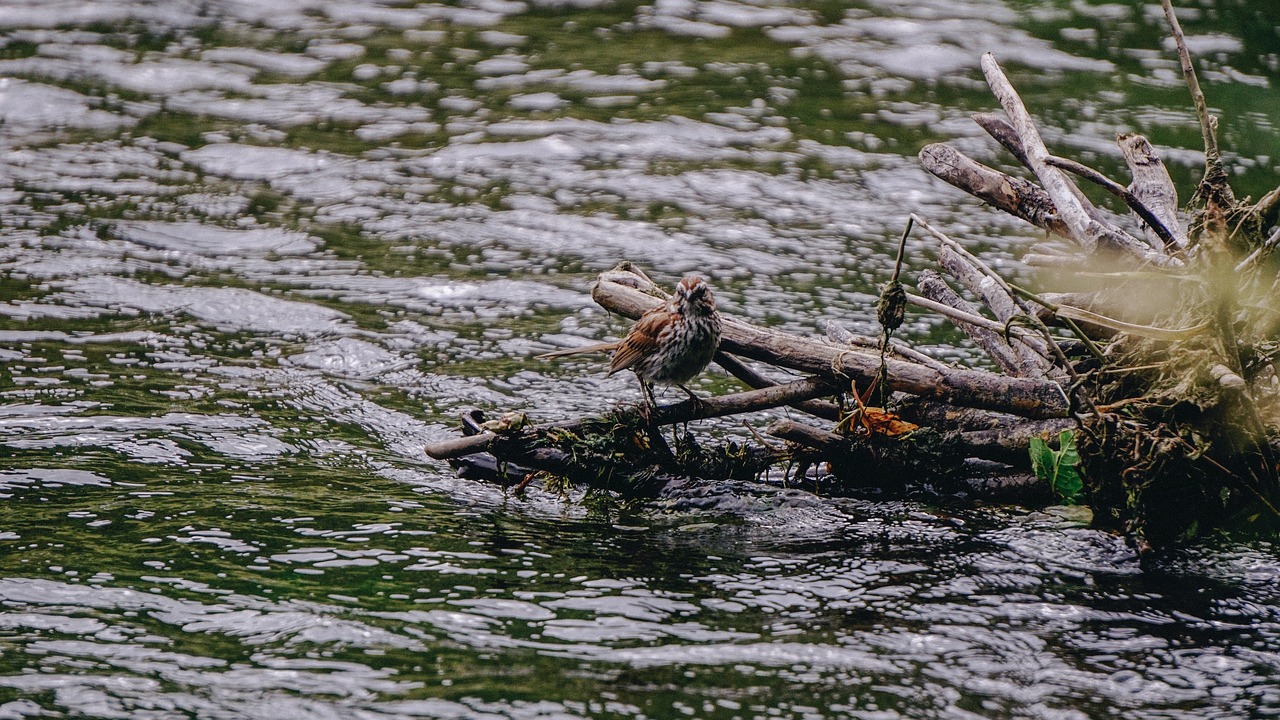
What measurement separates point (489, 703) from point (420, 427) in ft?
9.08

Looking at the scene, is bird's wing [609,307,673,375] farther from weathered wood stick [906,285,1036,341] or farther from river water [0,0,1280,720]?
weathered wood stick [906,285,1036,341]

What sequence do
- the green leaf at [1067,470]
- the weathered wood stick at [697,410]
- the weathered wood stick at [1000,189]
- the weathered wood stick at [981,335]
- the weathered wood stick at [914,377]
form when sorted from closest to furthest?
1. the green leaf at [1067,470]
2. the weathered wood stick at [914,377]
3. the weathered wood stick at [697,410]
4. the weathered wood stick at [981,335]
5. the weathered wood stick at [1000,189]

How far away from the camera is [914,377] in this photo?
5.21 metres

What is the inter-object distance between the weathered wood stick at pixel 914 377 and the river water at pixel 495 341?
540 mm

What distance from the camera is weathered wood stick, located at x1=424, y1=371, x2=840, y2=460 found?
527 centimetres

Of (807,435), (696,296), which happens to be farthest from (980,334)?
(696,296)

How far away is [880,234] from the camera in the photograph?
9516mm

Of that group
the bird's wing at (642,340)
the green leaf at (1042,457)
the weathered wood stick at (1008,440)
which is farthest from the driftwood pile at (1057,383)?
the bird's wing at (642,340)

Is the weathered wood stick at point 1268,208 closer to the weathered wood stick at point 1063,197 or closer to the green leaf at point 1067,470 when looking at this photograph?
the weathered wood stick at point 1063,197

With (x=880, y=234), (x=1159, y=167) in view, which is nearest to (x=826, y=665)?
(x=1159, y=167)

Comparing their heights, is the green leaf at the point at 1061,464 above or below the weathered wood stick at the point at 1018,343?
below

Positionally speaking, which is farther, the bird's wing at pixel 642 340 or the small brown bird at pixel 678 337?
the bird's wing at pixel 642 340

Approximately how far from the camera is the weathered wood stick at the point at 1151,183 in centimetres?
541

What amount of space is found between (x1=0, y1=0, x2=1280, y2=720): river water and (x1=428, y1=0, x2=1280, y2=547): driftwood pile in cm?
24
